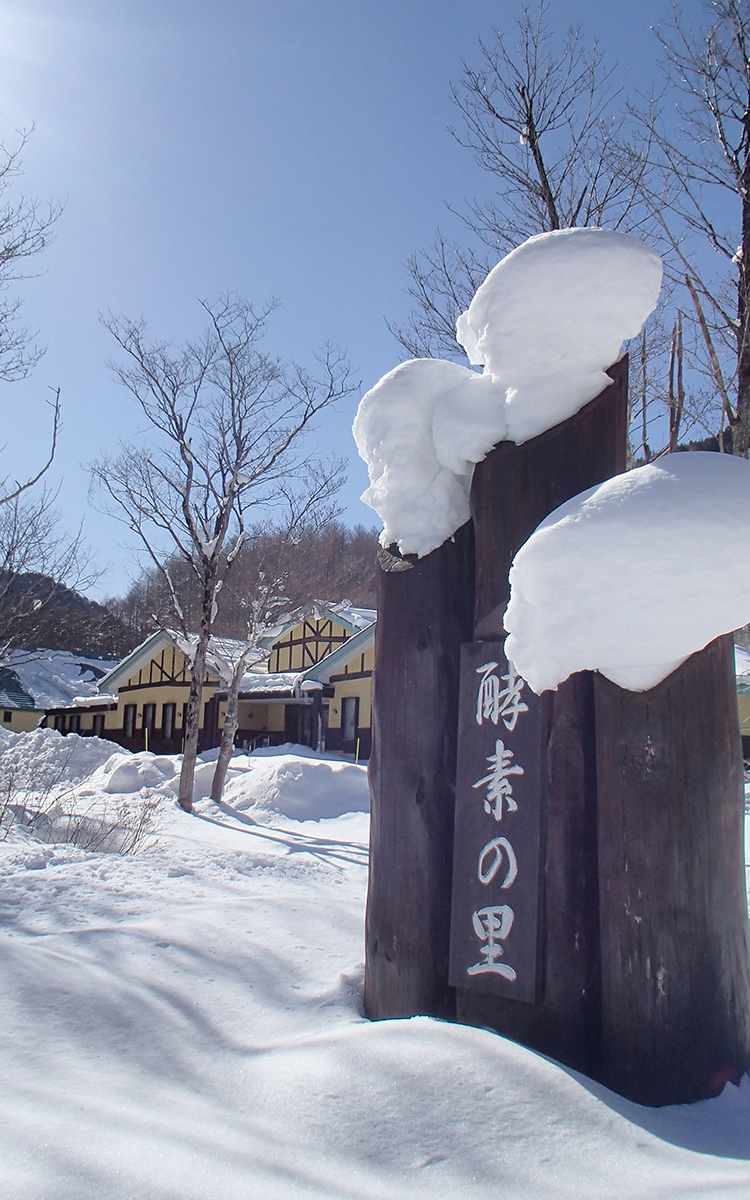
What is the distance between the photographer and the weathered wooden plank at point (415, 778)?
9.17 feet

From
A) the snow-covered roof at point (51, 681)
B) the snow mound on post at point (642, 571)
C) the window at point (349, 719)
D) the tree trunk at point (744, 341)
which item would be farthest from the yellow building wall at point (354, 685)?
the snow mound on post at point (642, 571)

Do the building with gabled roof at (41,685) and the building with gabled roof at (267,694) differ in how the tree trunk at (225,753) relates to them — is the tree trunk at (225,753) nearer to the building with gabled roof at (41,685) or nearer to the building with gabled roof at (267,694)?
the building with gabled roof at (267,694)

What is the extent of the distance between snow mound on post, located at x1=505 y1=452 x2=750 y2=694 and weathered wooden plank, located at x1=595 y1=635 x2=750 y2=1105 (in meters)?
0.17

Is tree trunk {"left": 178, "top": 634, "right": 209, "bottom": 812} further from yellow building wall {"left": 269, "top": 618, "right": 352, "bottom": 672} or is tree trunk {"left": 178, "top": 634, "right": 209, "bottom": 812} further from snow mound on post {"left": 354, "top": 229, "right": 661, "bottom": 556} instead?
yellow building wall {"left": 269, "top": 618, "right": 352, "bottom": 672}

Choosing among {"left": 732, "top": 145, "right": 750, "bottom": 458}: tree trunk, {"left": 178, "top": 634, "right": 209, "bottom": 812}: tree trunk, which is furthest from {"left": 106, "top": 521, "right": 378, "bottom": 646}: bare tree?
{"left": 732, "top": 145, "right": 750, "bottom": 458}: tree trunk

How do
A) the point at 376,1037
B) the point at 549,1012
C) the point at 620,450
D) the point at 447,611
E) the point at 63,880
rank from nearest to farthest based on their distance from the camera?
the point at 376,1037, the point at 549,1012, the point at 620,450, the point at 447,611, the point at 63,880

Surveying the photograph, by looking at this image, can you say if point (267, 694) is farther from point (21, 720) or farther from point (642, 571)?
point (642, 571)

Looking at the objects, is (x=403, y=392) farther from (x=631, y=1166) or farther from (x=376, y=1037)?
(x=631, y=1166)

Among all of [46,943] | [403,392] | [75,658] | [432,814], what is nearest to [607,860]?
[432,814]

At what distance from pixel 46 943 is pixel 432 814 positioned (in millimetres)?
1626

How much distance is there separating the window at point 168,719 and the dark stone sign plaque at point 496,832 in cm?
2693

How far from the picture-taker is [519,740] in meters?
2.62

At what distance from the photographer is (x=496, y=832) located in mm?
2615

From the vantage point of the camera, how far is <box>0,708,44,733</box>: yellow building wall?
114 ft
